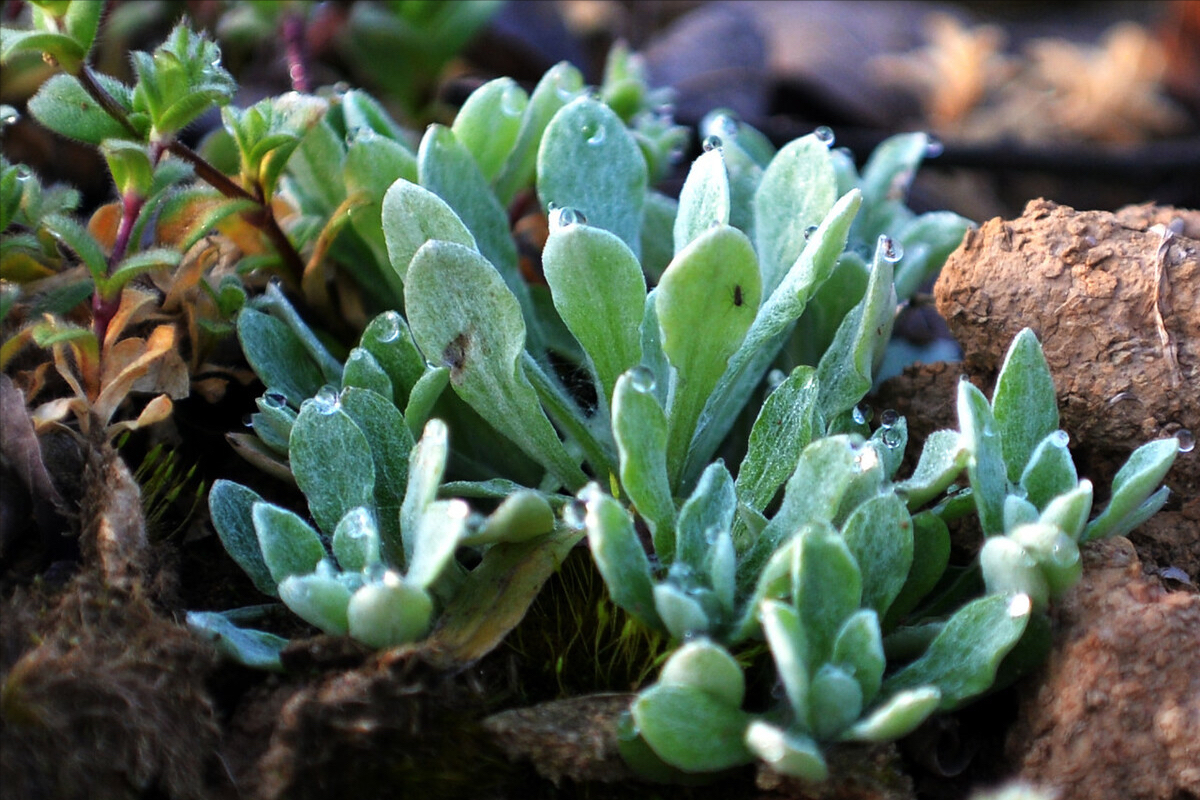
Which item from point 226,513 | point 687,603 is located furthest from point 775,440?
point 226,513

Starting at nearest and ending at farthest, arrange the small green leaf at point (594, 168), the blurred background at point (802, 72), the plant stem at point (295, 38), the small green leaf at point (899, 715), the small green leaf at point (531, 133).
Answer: the small green leaf at point (899, 715)
the small green leaf at point (594, 168)
the small green leaf at point (531, 133)
the plant stem at point (295, 38)
the blurred background at point (802, 72)

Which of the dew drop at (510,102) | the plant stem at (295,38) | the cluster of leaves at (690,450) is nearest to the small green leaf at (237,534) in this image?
the cluster of leaves at (690,450)

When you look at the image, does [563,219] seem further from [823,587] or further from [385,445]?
[823,587]

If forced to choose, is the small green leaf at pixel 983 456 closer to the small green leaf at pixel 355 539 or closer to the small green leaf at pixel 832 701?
the small green leaf at pixel 832 701

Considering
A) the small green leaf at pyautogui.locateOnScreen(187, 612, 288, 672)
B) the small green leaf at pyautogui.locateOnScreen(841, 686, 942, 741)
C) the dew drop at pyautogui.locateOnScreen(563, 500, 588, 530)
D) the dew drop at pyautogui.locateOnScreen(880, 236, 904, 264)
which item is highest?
the dew drop at pyautogui.locateOnScreen(880, 236, 904, 264)

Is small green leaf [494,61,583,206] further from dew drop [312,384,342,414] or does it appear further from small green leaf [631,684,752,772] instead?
small green leaf [631,684,752,772]

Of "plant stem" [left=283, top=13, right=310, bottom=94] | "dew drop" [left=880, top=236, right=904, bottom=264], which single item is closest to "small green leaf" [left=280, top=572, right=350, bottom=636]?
"dew drop" [left=880, top=236, right=904, bottom=264]

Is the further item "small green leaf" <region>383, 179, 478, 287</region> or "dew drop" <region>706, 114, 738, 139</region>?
"dew drop" <region>706, 114, 738, 139</region>

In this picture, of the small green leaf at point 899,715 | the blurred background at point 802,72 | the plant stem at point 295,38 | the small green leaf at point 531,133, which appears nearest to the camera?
the small green leaf at point 899,715

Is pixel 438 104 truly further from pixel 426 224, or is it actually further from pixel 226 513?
pixel 226 513
